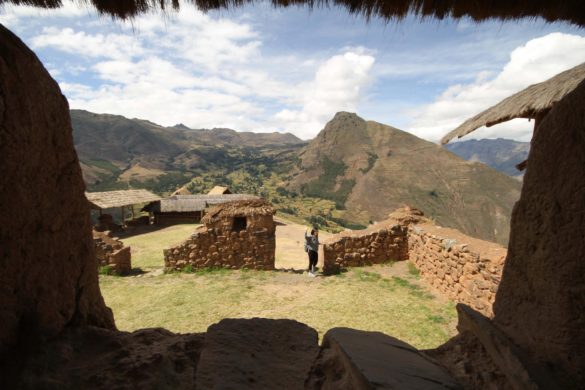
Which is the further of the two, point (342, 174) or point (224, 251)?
point (342, 174)

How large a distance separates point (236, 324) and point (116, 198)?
2189cm

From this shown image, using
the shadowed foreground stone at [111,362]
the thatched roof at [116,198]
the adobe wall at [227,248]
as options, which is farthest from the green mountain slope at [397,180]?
the shadowed foreground stone at [111,362]

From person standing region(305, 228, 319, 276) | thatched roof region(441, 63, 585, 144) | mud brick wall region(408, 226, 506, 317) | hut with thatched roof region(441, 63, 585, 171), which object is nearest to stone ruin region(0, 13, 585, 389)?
hut with thatched roof region(441, 63, 585, 171)

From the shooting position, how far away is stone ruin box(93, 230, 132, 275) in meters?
10.4

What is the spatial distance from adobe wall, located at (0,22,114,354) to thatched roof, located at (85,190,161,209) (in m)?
19.0

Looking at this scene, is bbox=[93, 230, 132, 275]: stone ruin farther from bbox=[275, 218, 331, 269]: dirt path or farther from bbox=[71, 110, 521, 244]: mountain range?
bbox=[71, 110, 521, 244]: mountain range

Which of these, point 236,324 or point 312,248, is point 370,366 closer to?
point 236,324

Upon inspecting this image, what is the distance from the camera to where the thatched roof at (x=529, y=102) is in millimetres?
5809

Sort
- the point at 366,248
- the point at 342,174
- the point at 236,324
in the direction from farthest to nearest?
the point at 342,174 → the point at 366,248 → the point at 236,324

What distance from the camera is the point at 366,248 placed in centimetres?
1124

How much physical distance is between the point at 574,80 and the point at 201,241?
9.97 metres

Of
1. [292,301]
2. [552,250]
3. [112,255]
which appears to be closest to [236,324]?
[552,250]

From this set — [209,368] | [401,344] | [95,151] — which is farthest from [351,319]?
[95,151]

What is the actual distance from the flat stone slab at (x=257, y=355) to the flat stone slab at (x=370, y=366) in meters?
0.13
